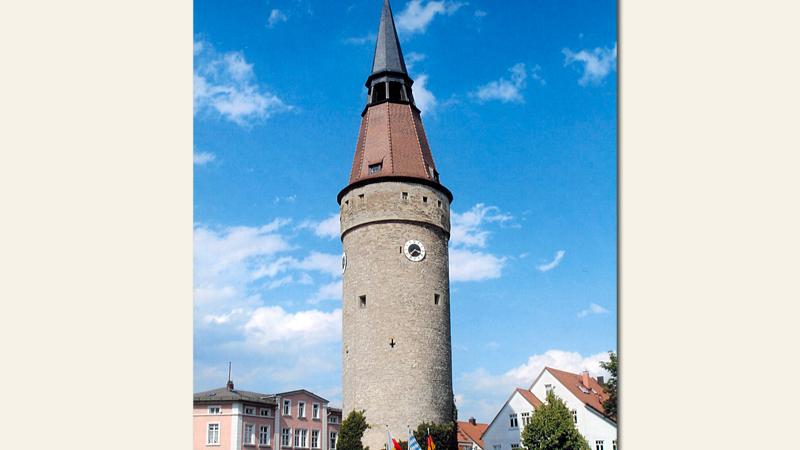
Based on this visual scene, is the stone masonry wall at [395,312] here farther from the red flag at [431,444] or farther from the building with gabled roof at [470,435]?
the building with gabled roof at [470,435]

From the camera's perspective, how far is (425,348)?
→ 16906 mm

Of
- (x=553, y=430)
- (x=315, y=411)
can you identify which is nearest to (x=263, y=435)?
(x=315, y=411)

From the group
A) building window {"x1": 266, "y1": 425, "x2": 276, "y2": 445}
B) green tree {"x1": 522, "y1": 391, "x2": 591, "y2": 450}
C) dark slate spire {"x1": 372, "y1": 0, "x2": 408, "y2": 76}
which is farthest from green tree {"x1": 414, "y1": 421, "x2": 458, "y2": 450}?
dark slate spire {"x1": 372, "y1": 0, "x2": 408, "y2": 76}

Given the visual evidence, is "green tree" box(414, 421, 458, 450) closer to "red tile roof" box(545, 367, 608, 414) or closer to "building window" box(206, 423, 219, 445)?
"red tile roof" box(545, 367, 608, 414)

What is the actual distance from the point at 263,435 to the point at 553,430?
7.58 metres

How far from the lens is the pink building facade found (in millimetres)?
16859

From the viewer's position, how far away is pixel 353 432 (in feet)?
54.0

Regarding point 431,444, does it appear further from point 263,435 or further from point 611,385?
point 263,435

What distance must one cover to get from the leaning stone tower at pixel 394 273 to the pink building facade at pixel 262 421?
282cm

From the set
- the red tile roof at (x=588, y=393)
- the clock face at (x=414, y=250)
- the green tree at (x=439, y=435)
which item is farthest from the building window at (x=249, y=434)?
the red tile roof at (x=588, y=393)

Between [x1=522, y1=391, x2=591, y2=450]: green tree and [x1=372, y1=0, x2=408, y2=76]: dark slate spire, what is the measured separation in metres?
8.48

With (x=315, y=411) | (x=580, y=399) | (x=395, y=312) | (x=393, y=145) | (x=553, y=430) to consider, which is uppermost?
(x=393, y=145)
